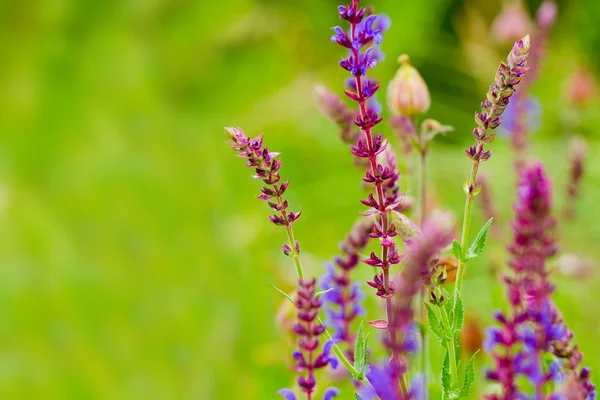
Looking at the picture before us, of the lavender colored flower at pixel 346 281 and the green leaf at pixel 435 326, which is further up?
the lavender colored flower at pixel 346 281

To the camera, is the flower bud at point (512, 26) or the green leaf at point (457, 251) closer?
the green leaf at point (457, 251)

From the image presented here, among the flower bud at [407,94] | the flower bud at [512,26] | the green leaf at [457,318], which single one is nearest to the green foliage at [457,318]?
the green leaf at [457,318]

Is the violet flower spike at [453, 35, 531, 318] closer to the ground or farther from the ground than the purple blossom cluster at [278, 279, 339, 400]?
farther from the ground

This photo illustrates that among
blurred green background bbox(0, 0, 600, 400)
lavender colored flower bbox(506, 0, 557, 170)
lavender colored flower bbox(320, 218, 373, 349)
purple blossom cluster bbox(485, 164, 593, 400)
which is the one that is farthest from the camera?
blurred green background bbox(0, 0, 600, 400)

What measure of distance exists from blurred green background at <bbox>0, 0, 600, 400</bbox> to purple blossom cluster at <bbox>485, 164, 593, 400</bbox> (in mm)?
271

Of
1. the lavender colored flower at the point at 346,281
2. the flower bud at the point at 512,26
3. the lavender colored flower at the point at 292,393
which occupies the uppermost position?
the flower bud at the point at 512,26

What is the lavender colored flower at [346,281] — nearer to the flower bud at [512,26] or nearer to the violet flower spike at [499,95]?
the violet flower spike at [499,95]

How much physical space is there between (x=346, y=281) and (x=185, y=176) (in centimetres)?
107

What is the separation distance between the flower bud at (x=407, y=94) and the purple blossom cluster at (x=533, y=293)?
11 centimetres

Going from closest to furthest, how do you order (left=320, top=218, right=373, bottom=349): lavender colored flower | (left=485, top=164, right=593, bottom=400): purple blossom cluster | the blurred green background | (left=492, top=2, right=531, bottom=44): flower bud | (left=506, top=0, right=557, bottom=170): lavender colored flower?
(left=485, top=164, right=593, bottom=400): purple blossom cluster < (left=320, top=218, right=373, bottom=349): lavender colored flower < (left=506, top=0, right=557, bottom=170): lavender colored flower < (left=492, top=2, right=531, bottom=44): flower bud < the blurred green background

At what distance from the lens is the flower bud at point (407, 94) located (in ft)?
1.17

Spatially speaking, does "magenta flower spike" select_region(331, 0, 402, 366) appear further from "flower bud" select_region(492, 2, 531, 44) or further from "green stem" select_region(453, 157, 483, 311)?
"flower bud" select_region(492, 2, 531, 44)

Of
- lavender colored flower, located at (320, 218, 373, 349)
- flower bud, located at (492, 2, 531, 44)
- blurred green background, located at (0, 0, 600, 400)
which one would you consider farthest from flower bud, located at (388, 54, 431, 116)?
flower bud, located at (492, 2, 531, 44)

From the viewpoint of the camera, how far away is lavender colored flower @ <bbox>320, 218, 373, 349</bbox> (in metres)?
0.32
